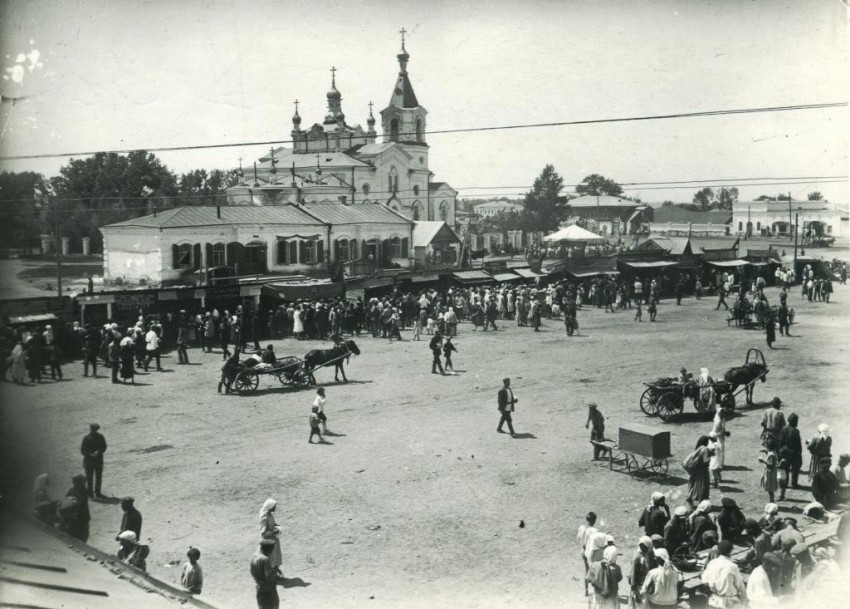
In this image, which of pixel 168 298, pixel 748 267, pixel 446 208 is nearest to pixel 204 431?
pixel 168 298

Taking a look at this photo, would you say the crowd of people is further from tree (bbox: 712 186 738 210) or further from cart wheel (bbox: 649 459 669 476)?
tree (bbox: 712 186 738 210)

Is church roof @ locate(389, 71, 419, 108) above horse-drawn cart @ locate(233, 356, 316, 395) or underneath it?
above

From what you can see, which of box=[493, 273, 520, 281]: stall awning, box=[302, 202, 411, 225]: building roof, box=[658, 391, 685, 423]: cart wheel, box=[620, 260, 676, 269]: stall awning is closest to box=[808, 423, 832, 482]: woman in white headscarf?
box=[658, 391, 685, 423]: cart wheel

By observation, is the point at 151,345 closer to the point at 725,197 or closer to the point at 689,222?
the point at 689,222

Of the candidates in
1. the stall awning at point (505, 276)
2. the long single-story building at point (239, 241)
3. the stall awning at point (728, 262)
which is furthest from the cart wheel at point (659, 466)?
the stall awning at point (728, 262)

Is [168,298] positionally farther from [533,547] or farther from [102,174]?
[102,174]

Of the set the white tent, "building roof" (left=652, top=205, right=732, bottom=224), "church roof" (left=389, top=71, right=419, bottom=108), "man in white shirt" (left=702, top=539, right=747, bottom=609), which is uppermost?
"church roof" (left=389, top=71, right=419, bottom=108)

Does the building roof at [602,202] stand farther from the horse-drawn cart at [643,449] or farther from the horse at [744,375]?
the horse-drawn cart at [643,449]
